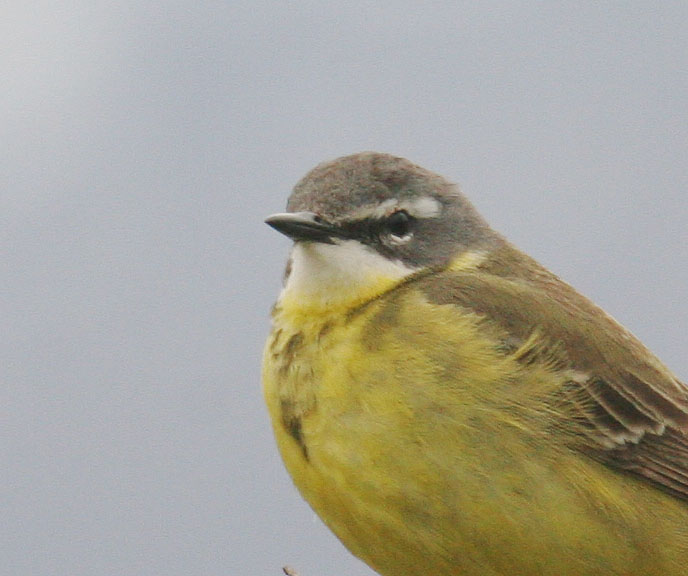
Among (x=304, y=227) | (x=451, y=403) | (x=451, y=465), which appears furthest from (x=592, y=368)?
(x=304, y=227)

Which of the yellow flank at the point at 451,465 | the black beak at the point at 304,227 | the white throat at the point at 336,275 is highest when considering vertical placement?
the black beak at the point at 304,227

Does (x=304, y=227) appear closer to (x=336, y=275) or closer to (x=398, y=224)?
(x=336, y=275)

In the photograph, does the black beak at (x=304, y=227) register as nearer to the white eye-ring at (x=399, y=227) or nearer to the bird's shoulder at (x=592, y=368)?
the white eye-ring at (x=399, y=227)

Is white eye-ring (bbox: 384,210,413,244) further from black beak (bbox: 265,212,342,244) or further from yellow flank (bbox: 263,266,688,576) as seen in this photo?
yellow flank (bbox: 263,266,688,576)

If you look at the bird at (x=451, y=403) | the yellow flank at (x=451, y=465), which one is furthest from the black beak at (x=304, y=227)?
the yellow flank at (x=451, y=465)

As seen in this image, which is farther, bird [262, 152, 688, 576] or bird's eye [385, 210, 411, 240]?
bird's eye [385, 210, 411, 240]

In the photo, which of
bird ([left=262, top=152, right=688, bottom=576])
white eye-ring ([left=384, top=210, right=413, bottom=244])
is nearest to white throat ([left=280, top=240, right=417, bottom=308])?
bird ([left=262, top=152, right=688, bottom=576])

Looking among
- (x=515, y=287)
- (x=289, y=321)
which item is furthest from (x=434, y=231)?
(x=289, y=321)

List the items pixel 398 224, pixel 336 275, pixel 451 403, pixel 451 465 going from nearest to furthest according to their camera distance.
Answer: pixel 451 465 → pixel 451 403 → pixel 336 275 → pixel 398 224
